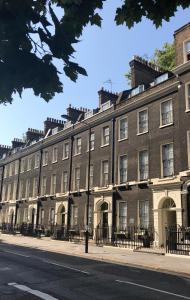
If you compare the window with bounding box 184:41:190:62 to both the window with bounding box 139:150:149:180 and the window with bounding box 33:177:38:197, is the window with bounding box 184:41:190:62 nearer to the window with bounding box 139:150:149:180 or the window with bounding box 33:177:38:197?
the window with bounding box 139:150:149:180

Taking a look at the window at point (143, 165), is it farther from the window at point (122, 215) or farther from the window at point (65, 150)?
the window at point (65, 150)

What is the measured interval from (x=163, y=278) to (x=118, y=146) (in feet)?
59.2

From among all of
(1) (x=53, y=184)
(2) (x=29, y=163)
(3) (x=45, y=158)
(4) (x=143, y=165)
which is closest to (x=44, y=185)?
(1) (x=53, y=184)

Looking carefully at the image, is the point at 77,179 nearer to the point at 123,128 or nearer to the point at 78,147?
the point at 78,147

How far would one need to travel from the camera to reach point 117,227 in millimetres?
28734

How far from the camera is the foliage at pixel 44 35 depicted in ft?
12.0

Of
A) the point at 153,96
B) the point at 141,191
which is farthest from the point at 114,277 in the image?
the point at 153,96

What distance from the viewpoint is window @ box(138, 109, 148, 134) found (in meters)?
28.2

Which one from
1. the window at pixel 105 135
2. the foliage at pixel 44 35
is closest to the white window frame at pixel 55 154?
the window at pixel 105 135

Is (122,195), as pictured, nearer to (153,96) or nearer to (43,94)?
(153,96)

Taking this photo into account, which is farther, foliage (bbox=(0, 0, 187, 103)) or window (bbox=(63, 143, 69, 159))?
window (bbox=(63, 143, 69, 159))

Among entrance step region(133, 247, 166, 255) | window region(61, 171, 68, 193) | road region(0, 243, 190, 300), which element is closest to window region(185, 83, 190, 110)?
entrance step region(133, 247, 166, 255)

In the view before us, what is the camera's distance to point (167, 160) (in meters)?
25.6

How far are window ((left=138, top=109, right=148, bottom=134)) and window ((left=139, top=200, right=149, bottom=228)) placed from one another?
532 cm
